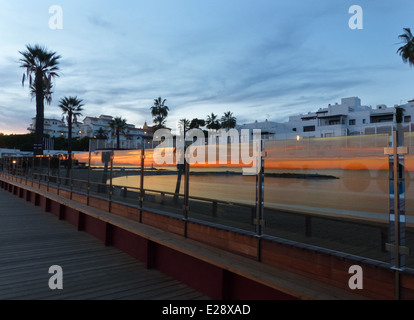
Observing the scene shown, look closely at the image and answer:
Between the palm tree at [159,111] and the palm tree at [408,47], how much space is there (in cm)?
2611

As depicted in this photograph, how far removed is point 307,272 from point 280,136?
4.93 ft

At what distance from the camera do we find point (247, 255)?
3.71 meters

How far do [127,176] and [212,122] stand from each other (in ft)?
173

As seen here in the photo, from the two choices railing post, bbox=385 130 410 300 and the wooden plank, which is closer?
railing post, bbox=385 130 410 300

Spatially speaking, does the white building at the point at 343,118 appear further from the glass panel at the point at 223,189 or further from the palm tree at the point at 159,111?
the glass panel at the point at 223,189

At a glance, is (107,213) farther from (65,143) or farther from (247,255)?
(65,143)

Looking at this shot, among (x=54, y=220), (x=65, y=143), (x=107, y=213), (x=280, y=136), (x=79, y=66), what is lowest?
(x=54, y=220)

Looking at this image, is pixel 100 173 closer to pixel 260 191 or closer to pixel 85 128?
pixel 260 191

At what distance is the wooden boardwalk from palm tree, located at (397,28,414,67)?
2830cm

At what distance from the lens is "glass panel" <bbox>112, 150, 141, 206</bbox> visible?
6.21m

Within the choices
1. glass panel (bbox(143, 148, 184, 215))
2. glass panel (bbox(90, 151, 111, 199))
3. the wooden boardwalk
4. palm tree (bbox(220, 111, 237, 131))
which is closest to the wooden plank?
glass panel (bbox(143, 148, 184, 215))

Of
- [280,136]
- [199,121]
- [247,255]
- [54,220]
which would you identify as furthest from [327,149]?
[199,121]

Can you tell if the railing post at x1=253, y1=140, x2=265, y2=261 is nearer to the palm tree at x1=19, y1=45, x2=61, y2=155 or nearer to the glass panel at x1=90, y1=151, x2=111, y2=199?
the glass panel at x1=90, y1=151, x2=111, y2=199
